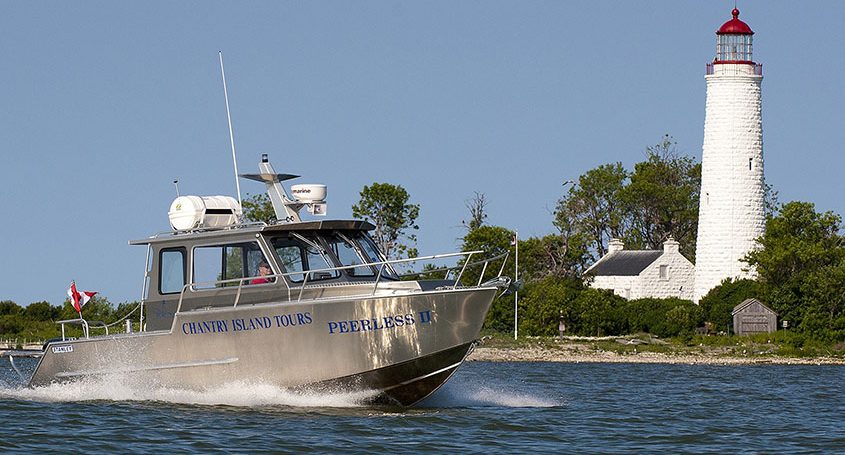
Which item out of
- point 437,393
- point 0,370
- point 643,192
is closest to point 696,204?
point 643,192

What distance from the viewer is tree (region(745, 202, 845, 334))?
50.5 metres

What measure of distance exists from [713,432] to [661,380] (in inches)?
546

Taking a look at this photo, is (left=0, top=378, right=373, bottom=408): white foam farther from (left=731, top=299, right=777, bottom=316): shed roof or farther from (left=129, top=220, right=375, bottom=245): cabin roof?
(left=731, top=299, right=777, bottom=316): shed roof

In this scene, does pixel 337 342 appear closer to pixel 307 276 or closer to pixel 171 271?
pixel 307 276

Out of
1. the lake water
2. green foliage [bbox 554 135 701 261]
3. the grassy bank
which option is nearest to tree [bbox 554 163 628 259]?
green foliage [bbox 554 135 701 261]

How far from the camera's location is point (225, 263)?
22672mm

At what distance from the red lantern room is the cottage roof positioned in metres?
10.8

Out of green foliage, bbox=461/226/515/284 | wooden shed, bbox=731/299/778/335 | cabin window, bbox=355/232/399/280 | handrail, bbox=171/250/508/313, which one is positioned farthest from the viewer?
green foliage, bbox=461/226/515/284

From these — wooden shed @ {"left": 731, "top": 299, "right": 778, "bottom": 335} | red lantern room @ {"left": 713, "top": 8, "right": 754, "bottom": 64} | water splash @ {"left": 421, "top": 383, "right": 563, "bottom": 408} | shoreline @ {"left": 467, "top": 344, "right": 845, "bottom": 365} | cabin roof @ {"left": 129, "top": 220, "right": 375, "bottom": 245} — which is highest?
red lantern room @ {"left": 713, "top": 8, "right": 754, "bottom": 64}

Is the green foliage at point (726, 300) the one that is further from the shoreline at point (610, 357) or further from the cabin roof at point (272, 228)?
the cabin roof at point (272, 228)

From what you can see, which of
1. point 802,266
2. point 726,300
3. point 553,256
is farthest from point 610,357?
point 553,256

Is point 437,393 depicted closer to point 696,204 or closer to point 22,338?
point 22,338

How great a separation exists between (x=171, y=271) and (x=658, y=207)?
56.7 meters

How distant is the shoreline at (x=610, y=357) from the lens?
47.0 metres
